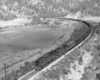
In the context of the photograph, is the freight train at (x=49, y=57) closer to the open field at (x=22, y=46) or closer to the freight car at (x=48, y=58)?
the freight car at (x=48, y=58)

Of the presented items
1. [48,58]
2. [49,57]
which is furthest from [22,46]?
[48,58]

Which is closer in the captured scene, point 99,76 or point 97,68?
point 99,76

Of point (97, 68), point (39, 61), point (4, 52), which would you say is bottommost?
point (4, 52)

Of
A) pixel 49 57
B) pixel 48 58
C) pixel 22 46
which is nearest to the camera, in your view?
pixel 48 58

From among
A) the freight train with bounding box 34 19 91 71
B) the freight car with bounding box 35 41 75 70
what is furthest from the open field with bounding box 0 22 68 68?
the freight car with bounding box 35 41 75 70

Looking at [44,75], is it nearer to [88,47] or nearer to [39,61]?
[39,61]

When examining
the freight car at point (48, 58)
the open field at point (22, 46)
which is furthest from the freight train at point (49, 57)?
the open field at point (22, 46)

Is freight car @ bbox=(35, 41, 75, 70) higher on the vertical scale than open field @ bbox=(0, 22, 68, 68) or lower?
higher

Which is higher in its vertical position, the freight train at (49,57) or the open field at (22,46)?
the freight train at (49,57)

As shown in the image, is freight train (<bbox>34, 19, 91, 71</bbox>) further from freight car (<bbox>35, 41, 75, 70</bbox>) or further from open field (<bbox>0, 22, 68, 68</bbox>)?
open field (<bbox>0, 22, 68, 68</bbox>)

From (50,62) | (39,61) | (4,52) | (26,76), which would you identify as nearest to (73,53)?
(50,62)

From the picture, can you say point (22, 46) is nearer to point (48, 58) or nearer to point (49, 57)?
point (49, 57)
